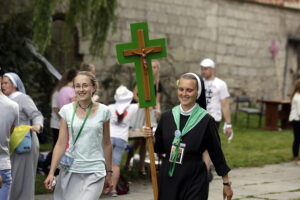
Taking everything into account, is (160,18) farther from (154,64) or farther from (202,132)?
(202,132)

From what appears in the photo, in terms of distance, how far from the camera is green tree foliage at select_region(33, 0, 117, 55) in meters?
12.4

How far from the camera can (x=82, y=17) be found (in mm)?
13742

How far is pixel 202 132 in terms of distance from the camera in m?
5.69

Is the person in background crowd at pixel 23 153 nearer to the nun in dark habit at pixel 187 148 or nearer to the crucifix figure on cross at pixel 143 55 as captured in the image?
the crucifix figure on cross at pixel 143 55

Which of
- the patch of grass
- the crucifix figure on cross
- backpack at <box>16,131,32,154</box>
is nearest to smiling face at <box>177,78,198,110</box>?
the crucifix figure on cross

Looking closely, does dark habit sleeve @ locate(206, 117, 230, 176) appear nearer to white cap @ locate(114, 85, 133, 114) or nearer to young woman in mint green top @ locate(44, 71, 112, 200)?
young woman in mint green top @ locate(44, 71, 112, 200)

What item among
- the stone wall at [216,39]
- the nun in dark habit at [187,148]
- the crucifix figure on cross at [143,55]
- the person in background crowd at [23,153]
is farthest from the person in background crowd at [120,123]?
the stone wall at [216,39]

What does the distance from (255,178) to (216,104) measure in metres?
1.41

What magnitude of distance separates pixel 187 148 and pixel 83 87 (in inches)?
41.1

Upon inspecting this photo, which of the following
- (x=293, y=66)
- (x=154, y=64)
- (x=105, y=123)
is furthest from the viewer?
(x=293, y=66)

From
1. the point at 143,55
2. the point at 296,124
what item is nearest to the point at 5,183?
the point at 143,55

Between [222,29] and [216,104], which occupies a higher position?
[222,29]

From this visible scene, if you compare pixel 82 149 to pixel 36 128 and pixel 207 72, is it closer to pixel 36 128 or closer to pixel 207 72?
pixel 36 128

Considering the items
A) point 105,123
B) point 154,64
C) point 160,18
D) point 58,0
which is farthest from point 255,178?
point 160,18
